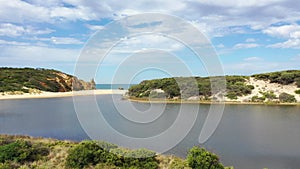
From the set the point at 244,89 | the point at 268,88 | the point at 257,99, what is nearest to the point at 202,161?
the point at 257,99

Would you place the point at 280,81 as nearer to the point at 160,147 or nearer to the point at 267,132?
the point at 267,132

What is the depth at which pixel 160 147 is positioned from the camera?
14625 millimetres

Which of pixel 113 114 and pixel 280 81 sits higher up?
pixel 280 81

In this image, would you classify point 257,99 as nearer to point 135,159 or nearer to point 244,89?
point 244,89

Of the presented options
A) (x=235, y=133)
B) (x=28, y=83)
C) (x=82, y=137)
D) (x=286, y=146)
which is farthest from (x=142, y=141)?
(x=28, y=83)

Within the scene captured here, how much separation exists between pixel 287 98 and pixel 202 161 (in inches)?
1516

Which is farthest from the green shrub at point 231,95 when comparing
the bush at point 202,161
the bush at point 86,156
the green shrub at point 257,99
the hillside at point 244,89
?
the bush at point 86,156

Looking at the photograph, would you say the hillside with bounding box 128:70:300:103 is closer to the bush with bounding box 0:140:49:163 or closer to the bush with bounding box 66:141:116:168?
the bush with bounding box 66:141:116:168

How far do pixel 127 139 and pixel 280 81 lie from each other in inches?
1629

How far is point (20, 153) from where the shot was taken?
35.4 feet

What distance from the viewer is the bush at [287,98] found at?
138 feet

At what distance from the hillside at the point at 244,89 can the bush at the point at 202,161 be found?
30856 mm

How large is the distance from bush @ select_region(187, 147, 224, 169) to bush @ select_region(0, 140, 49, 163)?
6.13 m

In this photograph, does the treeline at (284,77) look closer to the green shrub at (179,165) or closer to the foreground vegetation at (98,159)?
the green shrub at (179,165)
